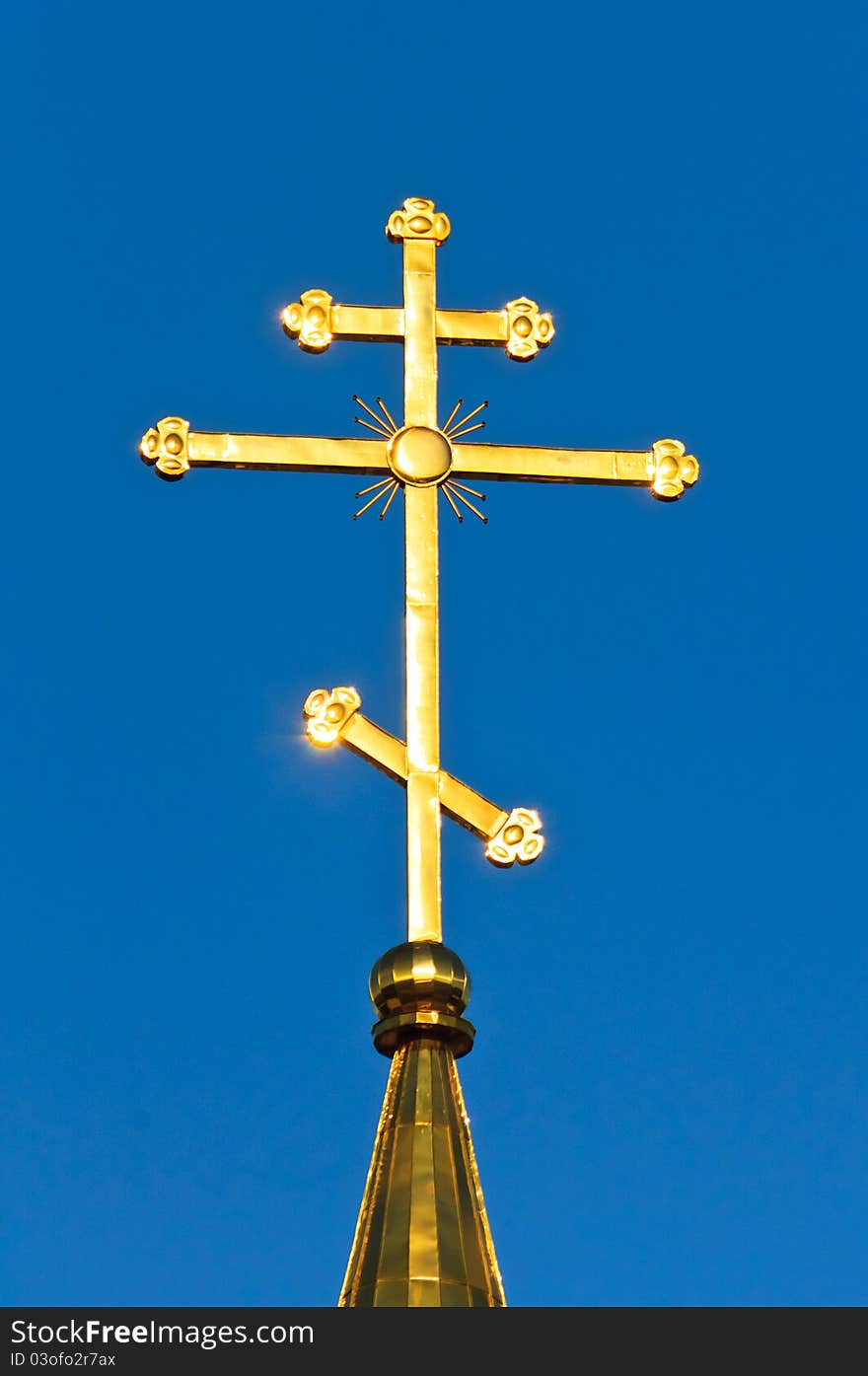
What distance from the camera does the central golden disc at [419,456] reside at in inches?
513

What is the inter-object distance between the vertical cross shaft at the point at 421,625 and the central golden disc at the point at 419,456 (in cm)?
5

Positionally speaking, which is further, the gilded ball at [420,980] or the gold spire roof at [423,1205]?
the gilded ball at [420,980]

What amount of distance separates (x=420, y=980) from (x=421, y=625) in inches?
76.3

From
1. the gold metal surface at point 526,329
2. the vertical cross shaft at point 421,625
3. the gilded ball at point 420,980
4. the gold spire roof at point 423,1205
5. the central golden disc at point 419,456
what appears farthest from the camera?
the gold metal surface at point 526,329

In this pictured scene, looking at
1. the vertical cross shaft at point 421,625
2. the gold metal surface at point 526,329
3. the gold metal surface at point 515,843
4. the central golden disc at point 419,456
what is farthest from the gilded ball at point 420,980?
the gold metal surface at point 526,329

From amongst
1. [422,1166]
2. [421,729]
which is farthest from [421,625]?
[422,1166]

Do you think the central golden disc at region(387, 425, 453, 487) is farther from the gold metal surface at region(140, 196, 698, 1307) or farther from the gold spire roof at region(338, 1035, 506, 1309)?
the gold spire roof at region(338, 1035, 506, 1309)

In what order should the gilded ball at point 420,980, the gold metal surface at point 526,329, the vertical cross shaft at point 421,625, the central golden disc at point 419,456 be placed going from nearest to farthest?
1. the gilded ball at point 420,980
2. the vertical cross shaft at point 421,625
3. the central golden disc at point 419,456
4. the gold metal surface at point 526,329

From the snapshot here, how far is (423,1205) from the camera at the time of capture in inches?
441

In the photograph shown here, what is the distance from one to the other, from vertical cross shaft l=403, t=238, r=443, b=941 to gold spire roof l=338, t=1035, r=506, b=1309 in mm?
721

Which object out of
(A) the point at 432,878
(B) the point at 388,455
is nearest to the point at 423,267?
(B) the point at 388,455

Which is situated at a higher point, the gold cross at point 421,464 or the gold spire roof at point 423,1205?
the gold cross at point 421,464

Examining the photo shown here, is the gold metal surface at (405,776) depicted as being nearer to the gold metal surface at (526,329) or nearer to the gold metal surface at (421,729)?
the gold metal surface at (421,729)
